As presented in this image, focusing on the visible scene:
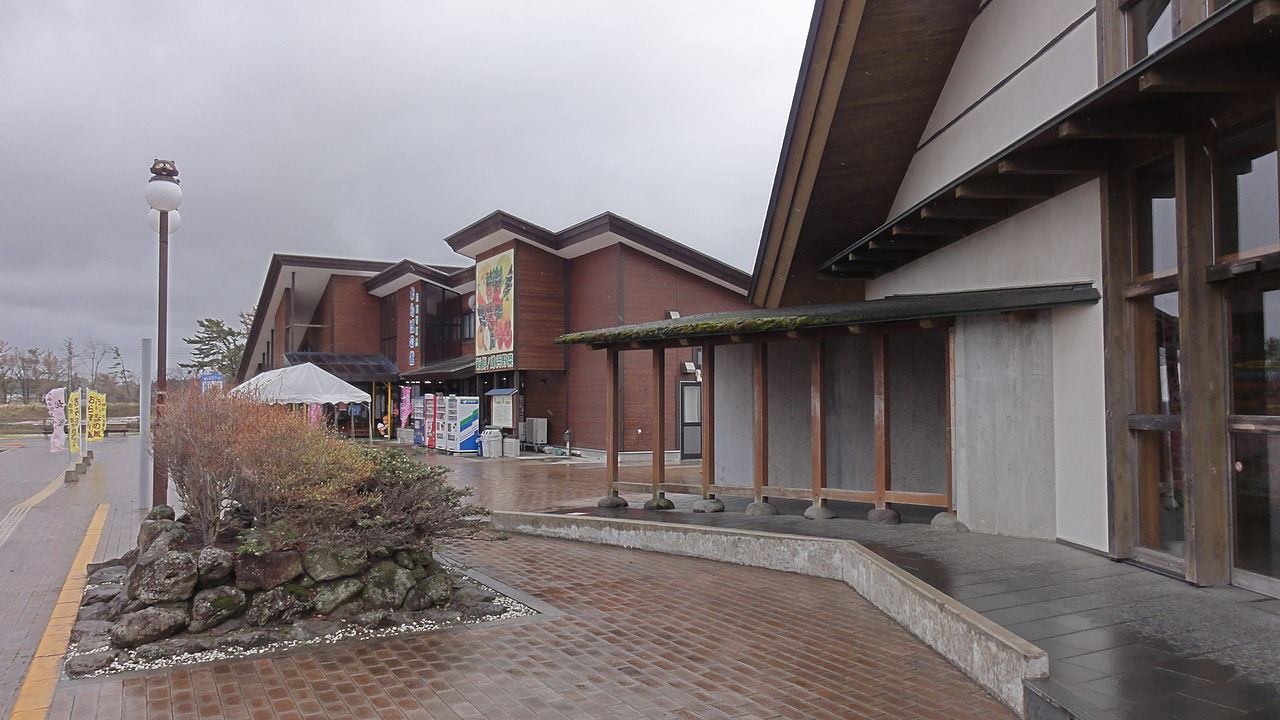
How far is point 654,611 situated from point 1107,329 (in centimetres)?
457

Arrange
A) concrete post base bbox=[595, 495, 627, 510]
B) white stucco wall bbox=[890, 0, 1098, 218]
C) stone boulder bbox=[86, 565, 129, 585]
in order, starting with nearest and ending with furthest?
stone boulder bbox=[86, 565, 129, 585] → white stucco wall bbox=[890, 0, 1098, 218] → concrete post base bbox=[595, 495, 627, 510]

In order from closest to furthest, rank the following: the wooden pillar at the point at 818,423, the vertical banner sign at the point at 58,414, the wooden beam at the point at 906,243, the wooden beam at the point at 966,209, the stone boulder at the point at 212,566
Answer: the stone boulder at the point at 212,566
the wooden beam at the point at 966,209
the wooden pillar at the point at 818,423
the wooden beam at the point at 906,243
the vertical banner sign at the point at 58,414

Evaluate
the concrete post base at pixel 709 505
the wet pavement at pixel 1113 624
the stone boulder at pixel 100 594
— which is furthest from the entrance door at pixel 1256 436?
the stone boulder at pixel 100 594

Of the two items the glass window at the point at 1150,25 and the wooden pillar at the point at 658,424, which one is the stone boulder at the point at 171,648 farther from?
the glass window at the point at 1150,25

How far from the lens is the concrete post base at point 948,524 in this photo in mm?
8133

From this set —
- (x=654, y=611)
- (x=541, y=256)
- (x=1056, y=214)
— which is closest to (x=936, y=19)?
(x=1056, y=214)

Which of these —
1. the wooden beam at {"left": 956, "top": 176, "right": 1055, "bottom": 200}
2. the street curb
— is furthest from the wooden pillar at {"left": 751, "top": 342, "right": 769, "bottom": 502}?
the wooden beam at {"left": 956, "top": 176, "right": 1055, "bottom": 200}

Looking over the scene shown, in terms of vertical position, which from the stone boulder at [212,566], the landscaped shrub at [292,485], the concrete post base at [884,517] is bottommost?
the concrete post base at [884,517]

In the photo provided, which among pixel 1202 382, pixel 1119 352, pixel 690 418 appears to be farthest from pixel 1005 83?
pixel 690 418

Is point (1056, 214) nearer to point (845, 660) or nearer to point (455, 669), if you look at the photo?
point (845, 660)

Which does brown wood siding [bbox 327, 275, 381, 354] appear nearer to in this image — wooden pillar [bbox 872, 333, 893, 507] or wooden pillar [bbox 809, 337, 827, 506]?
wooden pillar [bbox 809, 337, 827, 506]

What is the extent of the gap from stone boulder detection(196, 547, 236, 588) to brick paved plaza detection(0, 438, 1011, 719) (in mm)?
796

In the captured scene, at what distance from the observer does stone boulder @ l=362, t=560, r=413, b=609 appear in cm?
630

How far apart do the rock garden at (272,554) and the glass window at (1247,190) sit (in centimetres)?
608
